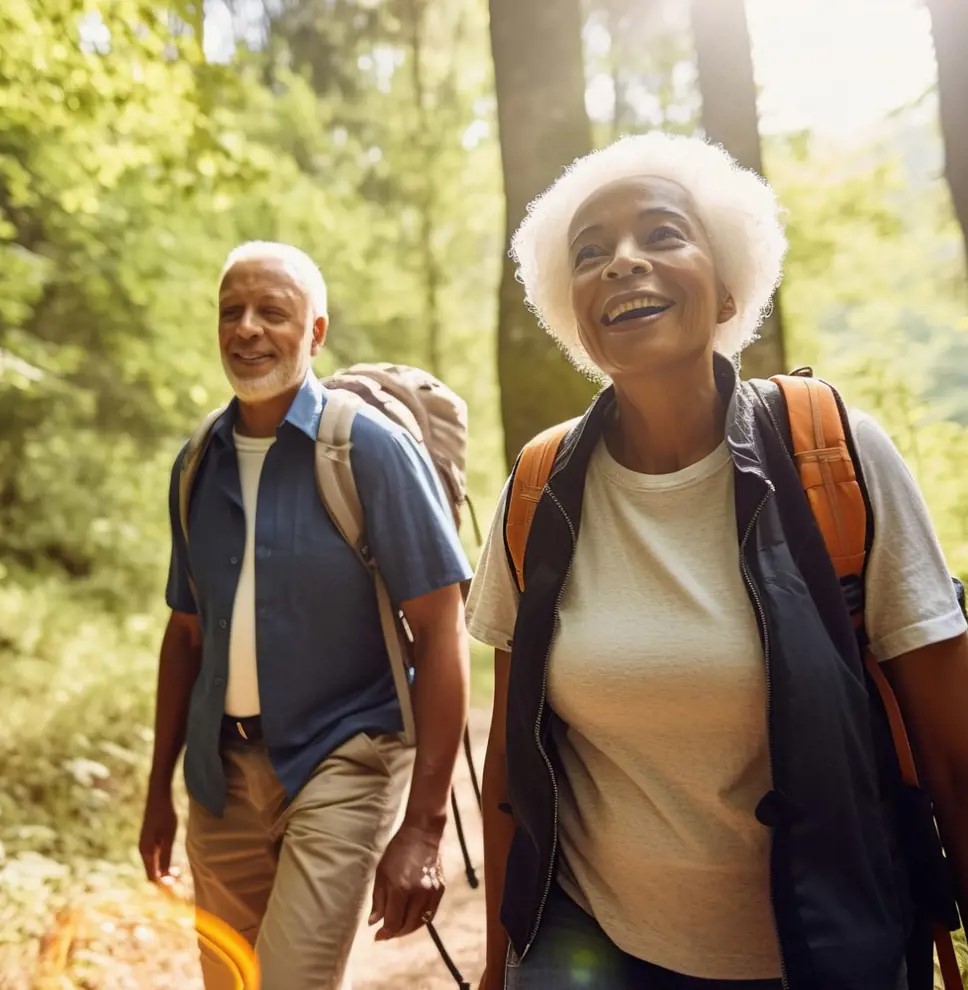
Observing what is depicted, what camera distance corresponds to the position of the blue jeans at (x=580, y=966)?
1.27m

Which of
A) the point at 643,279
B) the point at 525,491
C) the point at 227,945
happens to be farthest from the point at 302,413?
the point at 227,945

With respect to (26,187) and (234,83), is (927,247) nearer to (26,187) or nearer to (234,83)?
(234,83)

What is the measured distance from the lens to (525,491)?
1.52 metres

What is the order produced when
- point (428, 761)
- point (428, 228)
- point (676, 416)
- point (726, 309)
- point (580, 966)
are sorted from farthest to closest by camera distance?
point (428, 228), point (428, 761), point (726, 309), point (676, 416), point (580, 966)

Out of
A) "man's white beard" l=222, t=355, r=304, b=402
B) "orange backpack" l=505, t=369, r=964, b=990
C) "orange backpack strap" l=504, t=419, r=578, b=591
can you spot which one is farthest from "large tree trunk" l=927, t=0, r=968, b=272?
"man's white beard" l=222, t=355, r=304, b=402

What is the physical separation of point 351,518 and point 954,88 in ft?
7.12

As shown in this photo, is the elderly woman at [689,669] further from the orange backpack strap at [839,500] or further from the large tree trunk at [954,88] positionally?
the large tree trunk at [954,88]

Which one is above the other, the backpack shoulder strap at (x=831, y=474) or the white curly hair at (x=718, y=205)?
the white curly hair at (x=718, y=205)

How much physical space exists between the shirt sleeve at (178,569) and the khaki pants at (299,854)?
0.46 meters

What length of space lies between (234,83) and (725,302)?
171 inches

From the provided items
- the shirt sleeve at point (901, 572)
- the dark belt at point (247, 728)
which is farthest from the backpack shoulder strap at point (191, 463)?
the shirt sleeve at point (901, 572)

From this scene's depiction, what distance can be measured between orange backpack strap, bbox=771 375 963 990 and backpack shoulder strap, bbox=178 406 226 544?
1.49m

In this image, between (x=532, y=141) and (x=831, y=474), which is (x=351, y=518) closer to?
(x=831, y=474)

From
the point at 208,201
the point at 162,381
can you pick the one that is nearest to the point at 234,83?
the point at 208,201
